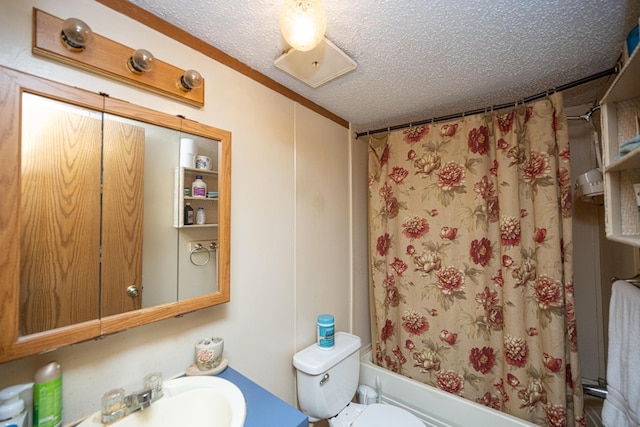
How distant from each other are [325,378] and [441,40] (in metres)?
1.68

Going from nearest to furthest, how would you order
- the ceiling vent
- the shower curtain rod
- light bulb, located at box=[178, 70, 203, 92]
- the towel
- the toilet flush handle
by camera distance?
the towel
light bulb, located at box=[178, 70, 203, 92]
the ceiling vent
the shower curtain rod
the toilet flush handle

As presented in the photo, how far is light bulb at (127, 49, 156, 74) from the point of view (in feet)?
2.57

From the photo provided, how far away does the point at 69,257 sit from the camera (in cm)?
70

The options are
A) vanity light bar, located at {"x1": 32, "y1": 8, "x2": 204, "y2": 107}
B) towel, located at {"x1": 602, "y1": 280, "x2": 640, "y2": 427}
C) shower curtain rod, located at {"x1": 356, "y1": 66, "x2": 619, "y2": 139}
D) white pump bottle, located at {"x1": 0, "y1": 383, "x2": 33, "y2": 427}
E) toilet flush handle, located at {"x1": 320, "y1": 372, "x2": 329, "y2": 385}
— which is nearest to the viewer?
white pump bottle, located at {"x1": 0, "y1": 383, "x2": 33, "y2": 427}

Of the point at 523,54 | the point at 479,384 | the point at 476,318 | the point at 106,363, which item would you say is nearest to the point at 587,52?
the point at 523,54

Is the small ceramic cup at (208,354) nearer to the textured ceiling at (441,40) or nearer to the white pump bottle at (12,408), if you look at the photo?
the white pump bottle at (12,408)

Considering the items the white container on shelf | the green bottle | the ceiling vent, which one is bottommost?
the green bottle

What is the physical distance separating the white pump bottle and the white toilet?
973 millimetres

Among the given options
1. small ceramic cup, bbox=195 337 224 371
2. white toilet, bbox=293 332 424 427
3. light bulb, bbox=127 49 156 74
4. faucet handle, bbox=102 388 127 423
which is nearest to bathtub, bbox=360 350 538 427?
white toilet, bbox=293 332 424 427

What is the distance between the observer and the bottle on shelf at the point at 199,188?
96 centimetres

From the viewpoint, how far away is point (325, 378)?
1.28 meters

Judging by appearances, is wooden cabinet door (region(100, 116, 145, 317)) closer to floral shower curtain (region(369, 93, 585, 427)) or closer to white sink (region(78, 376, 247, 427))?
white sink (region(78, 376, 247, 427))

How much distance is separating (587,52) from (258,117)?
5.00ft

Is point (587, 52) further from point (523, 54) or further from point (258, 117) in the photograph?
point (258, 117)
